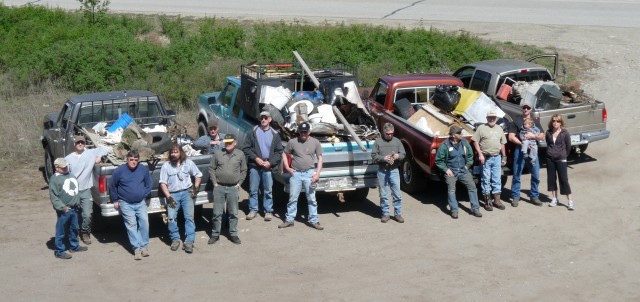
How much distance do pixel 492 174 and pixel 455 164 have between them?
0.81m

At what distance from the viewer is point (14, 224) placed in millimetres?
13258

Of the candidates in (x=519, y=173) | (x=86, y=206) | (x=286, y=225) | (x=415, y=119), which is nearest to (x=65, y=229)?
(x=86, y=206)

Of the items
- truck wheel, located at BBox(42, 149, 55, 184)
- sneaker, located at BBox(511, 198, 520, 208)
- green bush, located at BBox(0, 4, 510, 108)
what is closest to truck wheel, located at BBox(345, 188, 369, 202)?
sneaker, located at BBox(511, 198, 520, 208)

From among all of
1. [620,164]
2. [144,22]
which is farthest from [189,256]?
[144,22]

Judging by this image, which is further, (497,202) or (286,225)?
(497,202)

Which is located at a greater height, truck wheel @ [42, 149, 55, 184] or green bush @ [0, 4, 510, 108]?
green bush @ [0, 4, 510, 108]

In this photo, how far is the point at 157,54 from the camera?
22.3 meters

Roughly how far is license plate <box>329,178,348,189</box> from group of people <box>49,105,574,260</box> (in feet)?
1.28

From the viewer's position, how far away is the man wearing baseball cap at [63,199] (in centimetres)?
1134

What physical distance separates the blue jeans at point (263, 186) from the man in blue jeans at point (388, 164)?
163 centimetres

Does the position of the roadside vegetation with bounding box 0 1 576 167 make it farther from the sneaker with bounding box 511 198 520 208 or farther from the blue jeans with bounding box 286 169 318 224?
the sneaker with bounding box 511 198 520 208

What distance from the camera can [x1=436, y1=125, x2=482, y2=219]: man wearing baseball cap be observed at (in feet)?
44.5

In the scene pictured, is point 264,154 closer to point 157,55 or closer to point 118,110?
point 118,110

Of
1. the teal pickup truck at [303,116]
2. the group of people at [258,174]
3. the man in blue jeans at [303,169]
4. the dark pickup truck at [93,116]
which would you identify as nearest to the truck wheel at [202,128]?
the teal pickup truck at [303,116]
